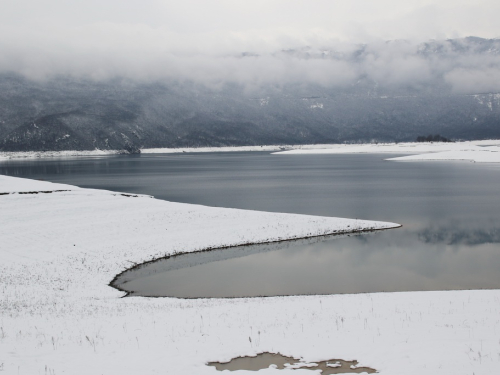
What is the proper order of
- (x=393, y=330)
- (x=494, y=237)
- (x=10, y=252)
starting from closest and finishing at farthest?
(x=393, y=330) → (x=10, y=252) → (x=494, y=237)

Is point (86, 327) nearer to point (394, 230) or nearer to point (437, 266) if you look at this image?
point (437, 266)

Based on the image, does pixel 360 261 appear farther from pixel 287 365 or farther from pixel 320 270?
pixel 287 365

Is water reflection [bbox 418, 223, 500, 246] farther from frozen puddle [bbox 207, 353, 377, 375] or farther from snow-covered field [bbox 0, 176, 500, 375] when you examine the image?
frozen puddle [bbox 207, 353, 377, 375]

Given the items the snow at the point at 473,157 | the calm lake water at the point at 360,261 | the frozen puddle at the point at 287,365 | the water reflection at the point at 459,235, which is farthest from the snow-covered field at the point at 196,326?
the snow at the point at 473,157

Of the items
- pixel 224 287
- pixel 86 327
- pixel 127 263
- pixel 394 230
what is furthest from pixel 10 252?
pixel 394 230

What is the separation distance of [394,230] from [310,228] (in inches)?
201

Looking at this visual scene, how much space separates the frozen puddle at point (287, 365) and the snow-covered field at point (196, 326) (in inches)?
8.7

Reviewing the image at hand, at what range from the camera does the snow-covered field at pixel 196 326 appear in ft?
34.4

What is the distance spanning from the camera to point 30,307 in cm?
1547

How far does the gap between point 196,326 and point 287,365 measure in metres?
3.36

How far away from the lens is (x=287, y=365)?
10.4 meters

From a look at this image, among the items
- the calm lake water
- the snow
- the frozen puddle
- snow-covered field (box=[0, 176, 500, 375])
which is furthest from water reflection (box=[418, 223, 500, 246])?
the snow

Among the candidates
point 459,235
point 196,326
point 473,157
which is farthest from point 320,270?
point 473,157

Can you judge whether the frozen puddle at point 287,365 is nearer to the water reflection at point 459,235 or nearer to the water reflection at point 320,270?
the water reflection at point 320,270
